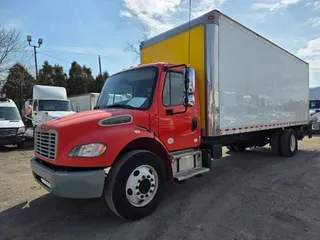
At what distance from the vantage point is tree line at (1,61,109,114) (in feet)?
81.0

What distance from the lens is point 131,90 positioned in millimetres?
4375

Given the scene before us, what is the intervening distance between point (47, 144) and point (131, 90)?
164 centimetres

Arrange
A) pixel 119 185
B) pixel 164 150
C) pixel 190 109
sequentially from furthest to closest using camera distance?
pixel 190 109, pixel 164 150, pixel 119 185

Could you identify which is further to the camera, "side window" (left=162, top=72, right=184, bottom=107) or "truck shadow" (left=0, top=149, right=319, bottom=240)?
"side window" (left=162, top=72, right=184, bottom=107)

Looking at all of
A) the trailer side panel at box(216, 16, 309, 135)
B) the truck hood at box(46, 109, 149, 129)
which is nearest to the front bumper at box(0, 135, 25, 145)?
the truck hood at box(46, 109, 149, 129)

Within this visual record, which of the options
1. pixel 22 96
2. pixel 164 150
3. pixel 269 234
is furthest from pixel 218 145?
pixel 22 96

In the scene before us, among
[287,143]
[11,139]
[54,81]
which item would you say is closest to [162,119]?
[287,143]

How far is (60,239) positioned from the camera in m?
3.16

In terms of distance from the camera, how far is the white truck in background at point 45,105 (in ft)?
42.1

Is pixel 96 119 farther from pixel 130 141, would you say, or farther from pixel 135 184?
pixel 135 184

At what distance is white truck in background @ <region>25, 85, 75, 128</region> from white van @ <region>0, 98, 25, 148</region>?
3.76 feet

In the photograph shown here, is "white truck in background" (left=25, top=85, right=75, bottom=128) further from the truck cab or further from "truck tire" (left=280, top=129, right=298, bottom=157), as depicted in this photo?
"truck tire" (left=280, top=129, right=298, bottom=157)

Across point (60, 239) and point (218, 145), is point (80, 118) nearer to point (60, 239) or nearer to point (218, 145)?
point (60, 239)

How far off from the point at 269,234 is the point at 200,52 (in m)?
3.34
